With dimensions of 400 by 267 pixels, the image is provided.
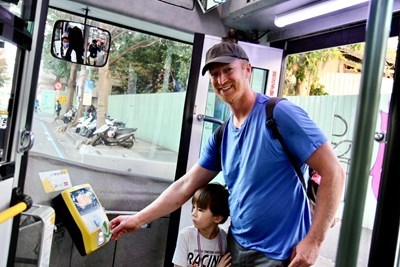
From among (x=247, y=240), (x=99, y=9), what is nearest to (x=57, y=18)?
(x=99, y=9)

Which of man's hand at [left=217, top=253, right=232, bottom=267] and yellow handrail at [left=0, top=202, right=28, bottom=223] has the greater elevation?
yellow handrail at [left=0, top=202, right=28, bottom=223]

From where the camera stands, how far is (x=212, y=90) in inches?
121

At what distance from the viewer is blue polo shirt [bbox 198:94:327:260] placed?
5.25ft

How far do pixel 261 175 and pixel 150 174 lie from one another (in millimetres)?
1717

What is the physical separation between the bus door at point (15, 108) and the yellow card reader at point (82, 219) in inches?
19.1

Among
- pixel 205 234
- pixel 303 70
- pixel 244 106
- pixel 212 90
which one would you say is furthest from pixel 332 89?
pixel 205 234

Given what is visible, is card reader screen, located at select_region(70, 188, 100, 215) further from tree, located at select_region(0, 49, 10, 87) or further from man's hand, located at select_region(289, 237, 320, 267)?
man's hand, located at select_region(289, 237, 320, 267)

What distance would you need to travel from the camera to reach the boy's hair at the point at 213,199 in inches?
83.4

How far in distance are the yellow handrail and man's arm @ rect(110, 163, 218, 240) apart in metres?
0.56

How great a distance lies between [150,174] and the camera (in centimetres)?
321

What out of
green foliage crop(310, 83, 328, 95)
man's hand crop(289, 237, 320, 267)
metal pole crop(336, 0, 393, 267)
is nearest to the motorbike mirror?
green foliage crop(310, 83, 328, 95)

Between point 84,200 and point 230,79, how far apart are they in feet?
4.80

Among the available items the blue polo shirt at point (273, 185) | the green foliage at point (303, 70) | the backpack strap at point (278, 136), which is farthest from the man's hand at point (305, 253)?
the green foliage at point (303, 70)

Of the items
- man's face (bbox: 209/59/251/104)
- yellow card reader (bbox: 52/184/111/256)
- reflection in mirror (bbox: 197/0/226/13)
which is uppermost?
reflection in mirror (bbox: 197/0/226/13)
